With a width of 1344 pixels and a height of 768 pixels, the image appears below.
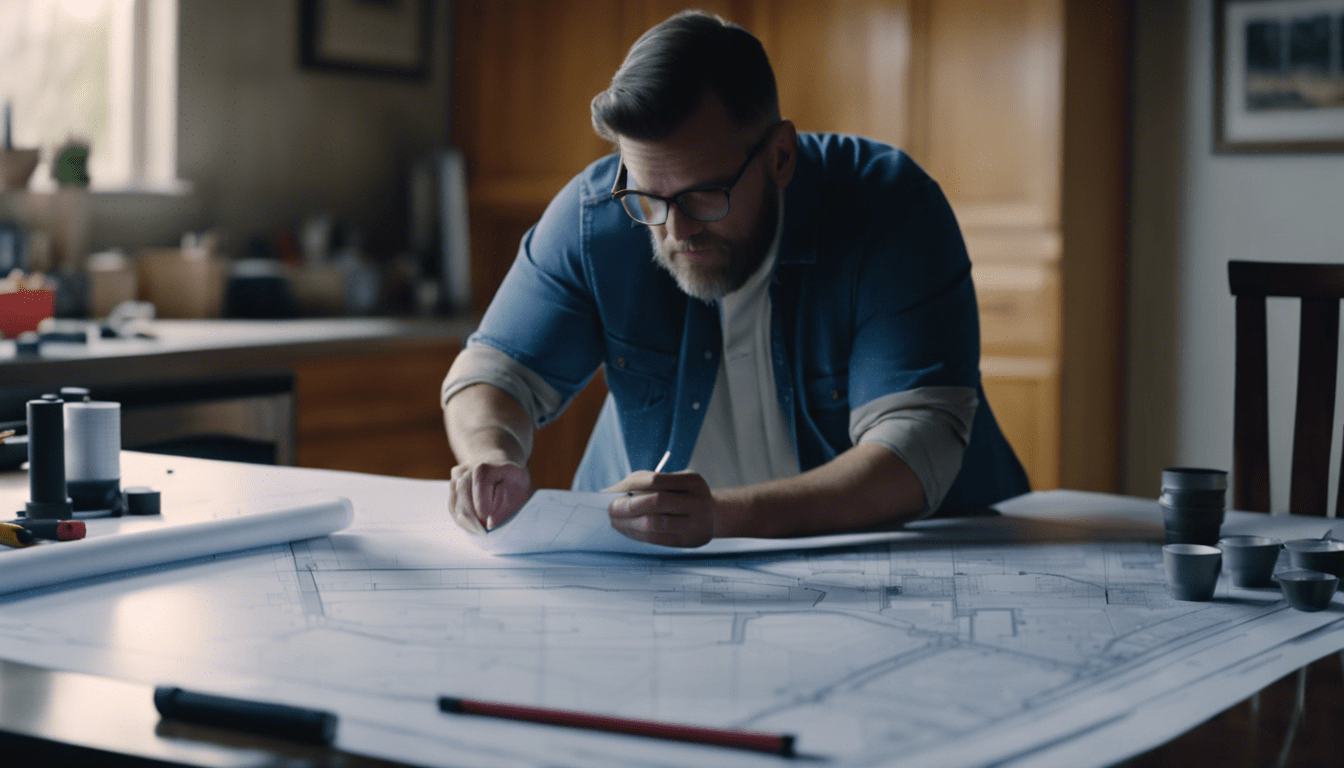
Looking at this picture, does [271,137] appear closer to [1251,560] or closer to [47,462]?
[47,462]

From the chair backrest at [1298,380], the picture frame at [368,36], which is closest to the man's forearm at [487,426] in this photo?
the chair backrest at [1298,380]

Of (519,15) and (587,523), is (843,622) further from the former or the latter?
(519,15)

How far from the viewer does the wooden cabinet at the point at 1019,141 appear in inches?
126

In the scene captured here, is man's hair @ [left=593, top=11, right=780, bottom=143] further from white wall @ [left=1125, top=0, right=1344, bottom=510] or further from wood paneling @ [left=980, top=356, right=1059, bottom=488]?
white wall @ [left=1125, top=0, right=1344, bottom=510]

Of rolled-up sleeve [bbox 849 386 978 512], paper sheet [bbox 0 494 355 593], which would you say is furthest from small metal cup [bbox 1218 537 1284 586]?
paper sheet [bbox 0 494 355 593]

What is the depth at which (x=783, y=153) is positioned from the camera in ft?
5.13

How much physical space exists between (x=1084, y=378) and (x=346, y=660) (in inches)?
110

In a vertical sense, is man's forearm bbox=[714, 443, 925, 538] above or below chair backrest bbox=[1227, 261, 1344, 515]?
below

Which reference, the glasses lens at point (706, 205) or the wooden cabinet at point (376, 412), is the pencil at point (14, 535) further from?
the wooden cabinet at point (376, 412)

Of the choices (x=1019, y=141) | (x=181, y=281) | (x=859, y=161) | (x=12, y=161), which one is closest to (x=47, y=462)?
(x=859, y=161)

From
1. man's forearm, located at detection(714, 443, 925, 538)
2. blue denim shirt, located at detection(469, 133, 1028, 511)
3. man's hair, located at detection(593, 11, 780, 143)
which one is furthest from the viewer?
blue denim shirt, located at detection(469, 133, 1028, 511)

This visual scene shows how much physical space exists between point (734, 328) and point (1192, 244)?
222cm

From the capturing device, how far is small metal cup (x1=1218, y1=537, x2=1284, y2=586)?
1.12 metres

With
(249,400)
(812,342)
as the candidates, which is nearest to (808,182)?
(812,342)
